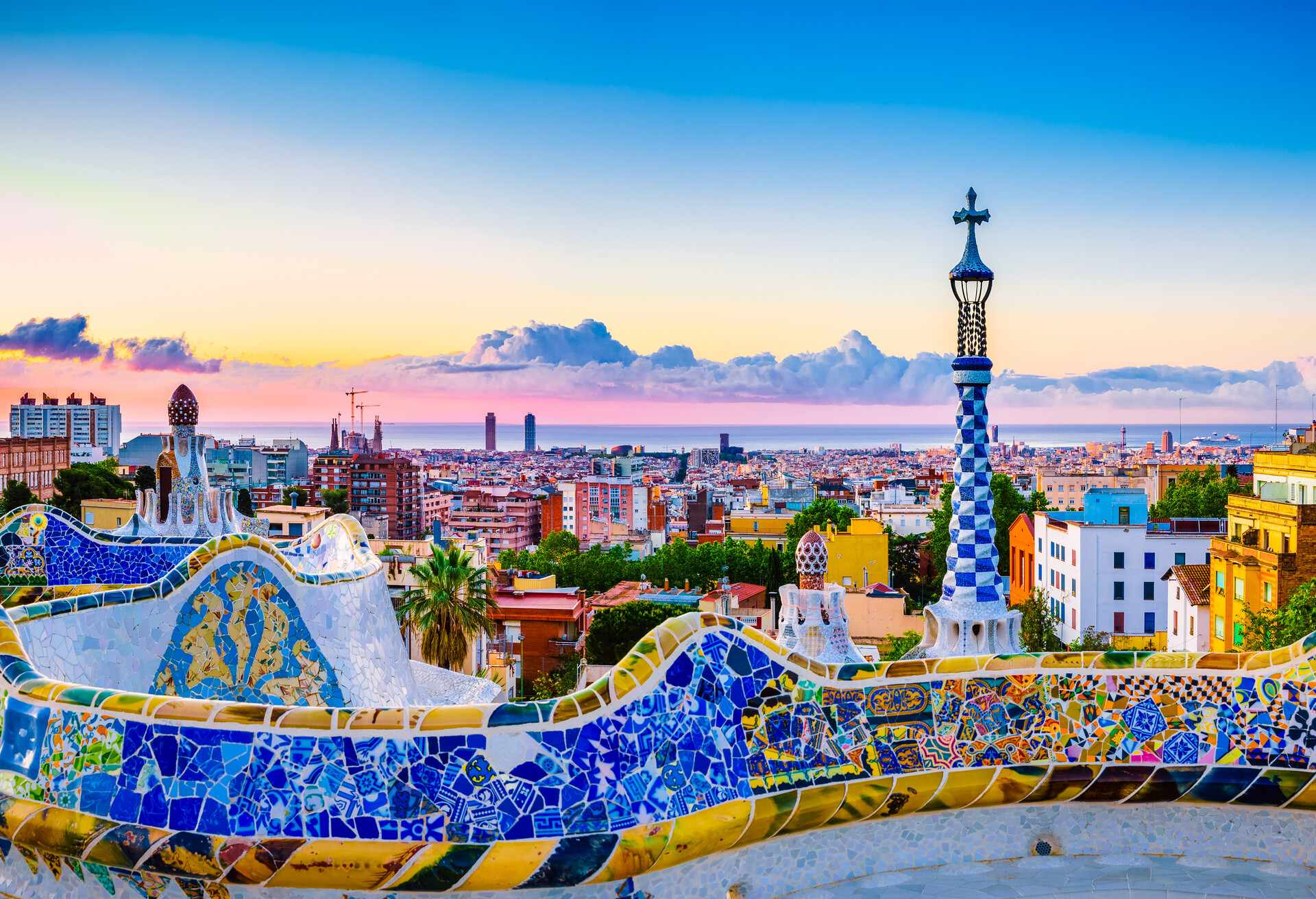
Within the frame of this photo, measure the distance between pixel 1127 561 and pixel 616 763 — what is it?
28355 mm

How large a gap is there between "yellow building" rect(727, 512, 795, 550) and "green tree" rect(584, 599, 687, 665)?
35199 mm

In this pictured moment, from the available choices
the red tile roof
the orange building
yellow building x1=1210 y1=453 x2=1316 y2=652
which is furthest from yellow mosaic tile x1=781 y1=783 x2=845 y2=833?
the orange building

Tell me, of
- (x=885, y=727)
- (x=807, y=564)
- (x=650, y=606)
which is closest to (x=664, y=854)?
(x=885, y=727)

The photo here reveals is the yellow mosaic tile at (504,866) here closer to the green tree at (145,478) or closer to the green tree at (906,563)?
the green tree at (145,478)

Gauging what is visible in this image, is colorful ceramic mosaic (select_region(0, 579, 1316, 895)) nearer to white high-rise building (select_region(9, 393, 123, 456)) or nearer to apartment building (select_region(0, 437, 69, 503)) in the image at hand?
apartment building (select_region(0, 437, 69, 503))

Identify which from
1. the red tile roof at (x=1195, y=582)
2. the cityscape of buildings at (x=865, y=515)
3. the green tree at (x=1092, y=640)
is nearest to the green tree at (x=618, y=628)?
the cityscape of buildings at (x=865, y=515)

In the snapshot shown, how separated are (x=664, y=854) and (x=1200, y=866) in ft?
6.59

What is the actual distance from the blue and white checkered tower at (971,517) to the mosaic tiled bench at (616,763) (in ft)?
18.3

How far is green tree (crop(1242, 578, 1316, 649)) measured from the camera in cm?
1625

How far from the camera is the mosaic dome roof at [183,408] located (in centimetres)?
1283

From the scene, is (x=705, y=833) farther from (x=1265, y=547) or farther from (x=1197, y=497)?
(x=1197, y=497)

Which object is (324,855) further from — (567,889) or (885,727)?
(885,727)

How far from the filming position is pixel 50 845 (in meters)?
3.90

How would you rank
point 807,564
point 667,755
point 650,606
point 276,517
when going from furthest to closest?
point 276,517 → point 650,606 → point 807,564 → point 667,755
